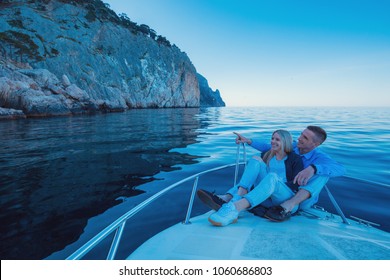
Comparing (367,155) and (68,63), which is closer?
(367,155)

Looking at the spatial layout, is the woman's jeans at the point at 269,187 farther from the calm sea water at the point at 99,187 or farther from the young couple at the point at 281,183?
the calm sea water at the point at 99,187

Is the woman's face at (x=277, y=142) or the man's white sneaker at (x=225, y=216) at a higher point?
the woman's face at (x=277, y=142)

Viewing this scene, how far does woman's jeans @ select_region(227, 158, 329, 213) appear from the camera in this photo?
2.74m

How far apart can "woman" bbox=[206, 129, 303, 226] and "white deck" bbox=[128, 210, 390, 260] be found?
9.3 inches

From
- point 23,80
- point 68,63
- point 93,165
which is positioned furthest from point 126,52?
point 93,165

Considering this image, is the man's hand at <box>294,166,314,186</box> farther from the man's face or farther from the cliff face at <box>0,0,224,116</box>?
the cliff face at <box>0,0,224,116</box>

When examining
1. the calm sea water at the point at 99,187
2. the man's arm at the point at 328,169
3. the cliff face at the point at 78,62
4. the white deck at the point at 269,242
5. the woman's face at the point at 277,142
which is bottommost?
the calm sea water at the point at 99,187

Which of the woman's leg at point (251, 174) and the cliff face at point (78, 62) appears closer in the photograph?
the woman's leg at point (251, 174)

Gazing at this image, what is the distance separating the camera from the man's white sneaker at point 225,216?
258cm

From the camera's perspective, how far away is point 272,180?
9.00 feet

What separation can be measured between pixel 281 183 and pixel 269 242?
0.93 metres

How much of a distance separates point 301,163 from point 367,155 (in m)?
6.18

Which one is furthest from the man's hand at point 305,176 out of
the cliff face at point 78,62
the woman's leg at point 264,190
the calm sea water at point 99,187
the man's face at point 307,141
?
the cliff face at point 78,62
